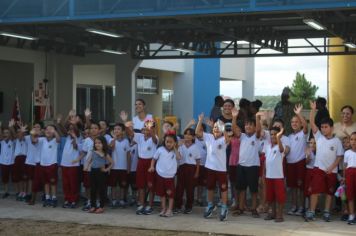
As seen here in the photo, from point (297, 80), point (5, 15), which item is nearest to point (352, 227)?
point (5, 15)

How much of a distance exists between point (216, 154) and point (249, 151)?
53cm

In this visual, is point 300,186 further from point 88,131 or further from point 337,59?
point 337,59

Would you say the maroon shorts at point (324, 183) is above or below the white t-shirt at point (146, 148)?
below

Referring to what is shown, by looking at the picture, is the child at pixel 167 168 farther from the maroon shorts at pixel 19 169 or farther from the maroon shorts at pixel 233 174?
the maroon shorts at pixel 19 169

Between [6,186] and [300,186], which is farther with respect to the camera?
[6,186]

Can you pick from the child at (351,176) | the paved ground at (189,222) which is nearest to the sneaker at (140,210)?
the paved ground at (189,222)

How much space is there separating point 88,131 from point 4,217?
2011 millimetres

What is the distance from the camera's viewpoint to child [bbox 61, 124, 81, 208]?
1035 centimetres

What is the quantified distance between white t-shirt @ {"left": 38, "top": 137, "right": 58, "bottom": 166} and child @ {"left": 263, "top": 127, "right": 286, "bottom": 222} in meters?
3.79

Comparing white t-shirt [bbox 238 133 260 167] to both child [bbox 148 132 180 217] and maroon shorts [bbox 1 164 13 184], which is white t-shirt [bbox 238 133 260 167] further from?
maroon shorts [bbox 1 164 13 184]

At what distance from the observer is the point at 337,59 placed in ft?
62.2

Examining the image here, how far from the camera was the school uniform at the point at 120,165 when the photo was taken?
1026 cm

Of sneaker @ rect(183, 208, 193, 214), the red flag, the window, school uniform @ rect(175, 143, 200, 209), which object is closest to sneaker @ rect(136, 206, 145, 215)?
school uniform @ rect(175, 143, 200, 209)

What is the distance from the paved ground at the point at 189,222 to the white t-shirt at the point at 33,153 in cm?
95
